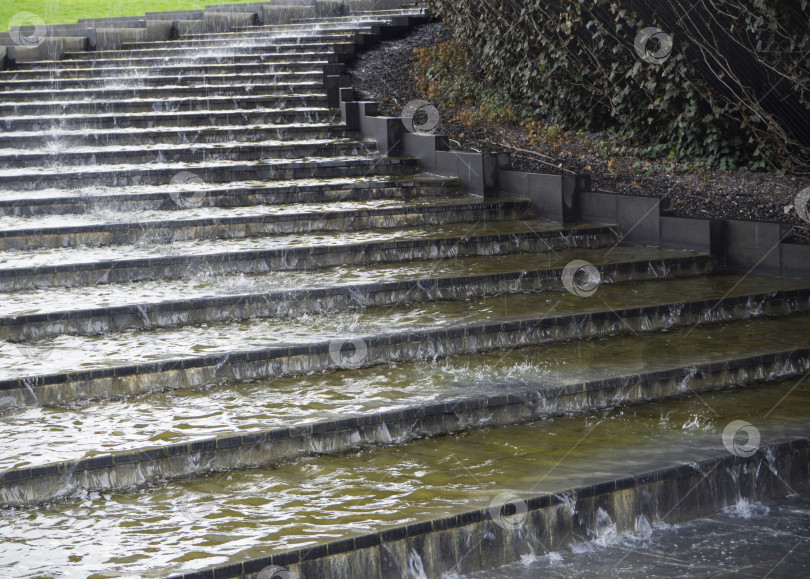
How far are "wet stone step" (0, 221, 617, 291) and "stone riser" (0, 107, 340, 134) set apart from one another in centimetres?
380

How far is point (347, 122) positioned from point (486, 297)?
5.38 meters

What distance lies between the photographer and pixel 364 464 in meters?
4.84

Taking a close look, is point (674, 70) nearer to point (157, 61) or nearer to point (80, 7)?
point (157, 61)

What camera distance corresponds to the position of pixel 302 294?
7074mm

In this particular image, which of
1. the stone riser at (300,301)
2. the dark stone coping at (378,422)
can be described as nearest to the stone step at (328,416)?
the dark stone coping at (378,422)

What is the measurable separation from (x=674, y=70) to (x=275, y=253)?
5275mm

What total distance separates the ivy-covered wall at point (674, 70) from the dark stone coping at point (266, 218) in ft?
7.37

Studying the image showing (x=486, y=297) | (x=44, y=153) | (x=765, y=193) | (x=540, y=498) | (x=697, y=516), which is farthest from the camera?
(x=44, y=153)

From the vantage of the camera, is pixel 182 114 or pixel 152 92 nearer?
pixel 182 114

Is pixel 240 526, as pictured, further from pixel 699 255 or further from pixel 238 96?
pixel 238 96

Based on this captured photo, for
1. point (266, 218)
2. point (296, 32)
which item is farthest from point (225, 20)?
point (266, 218)

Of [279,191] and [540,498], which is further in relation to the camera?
[279,191]

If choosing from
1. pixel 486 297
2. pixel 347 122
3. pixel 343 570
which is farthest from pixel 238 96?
pixel 343 570

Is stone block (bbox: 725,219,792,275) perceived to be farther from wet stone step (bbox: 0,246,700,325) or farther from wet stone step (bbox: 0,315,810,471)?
wet stone step (bbox: 0,315,810,471)
